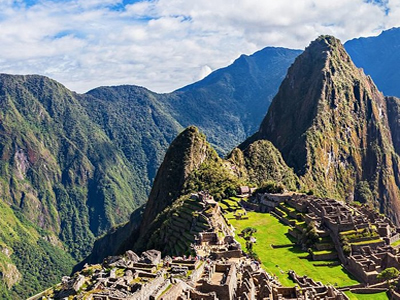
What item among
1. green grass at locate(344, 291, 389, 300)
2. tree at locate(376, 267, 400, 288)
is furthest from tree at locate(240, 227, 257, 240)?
tree at locate(376, 267, 400, 288)

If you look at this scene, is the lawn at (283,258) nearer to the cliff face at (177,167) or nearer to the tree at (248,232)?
the tree at (248,232)

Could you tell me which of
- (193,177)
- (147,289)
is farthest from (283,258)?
(193,177)

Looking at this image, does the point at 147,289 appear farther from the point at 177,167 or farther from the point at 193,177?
the point at 177,167

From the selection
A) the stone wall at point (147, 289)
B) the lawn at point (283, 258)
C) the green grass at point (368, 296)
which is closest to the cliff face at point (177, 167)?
the lawn at point (283, 258)

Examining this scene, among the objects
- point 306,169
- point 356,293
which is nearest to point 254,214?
point 356,293

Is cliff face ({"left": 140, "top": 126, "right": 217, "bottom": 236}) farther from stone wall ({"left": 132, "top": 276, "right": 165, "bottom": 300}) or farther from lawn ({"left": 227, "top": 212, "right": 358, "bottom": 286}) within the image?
stone wall ({"left": 132, "top": 276, "right": 165, "bottom": 300})

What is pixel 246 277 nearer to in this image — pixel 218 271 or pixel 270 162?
pixel 218 271
